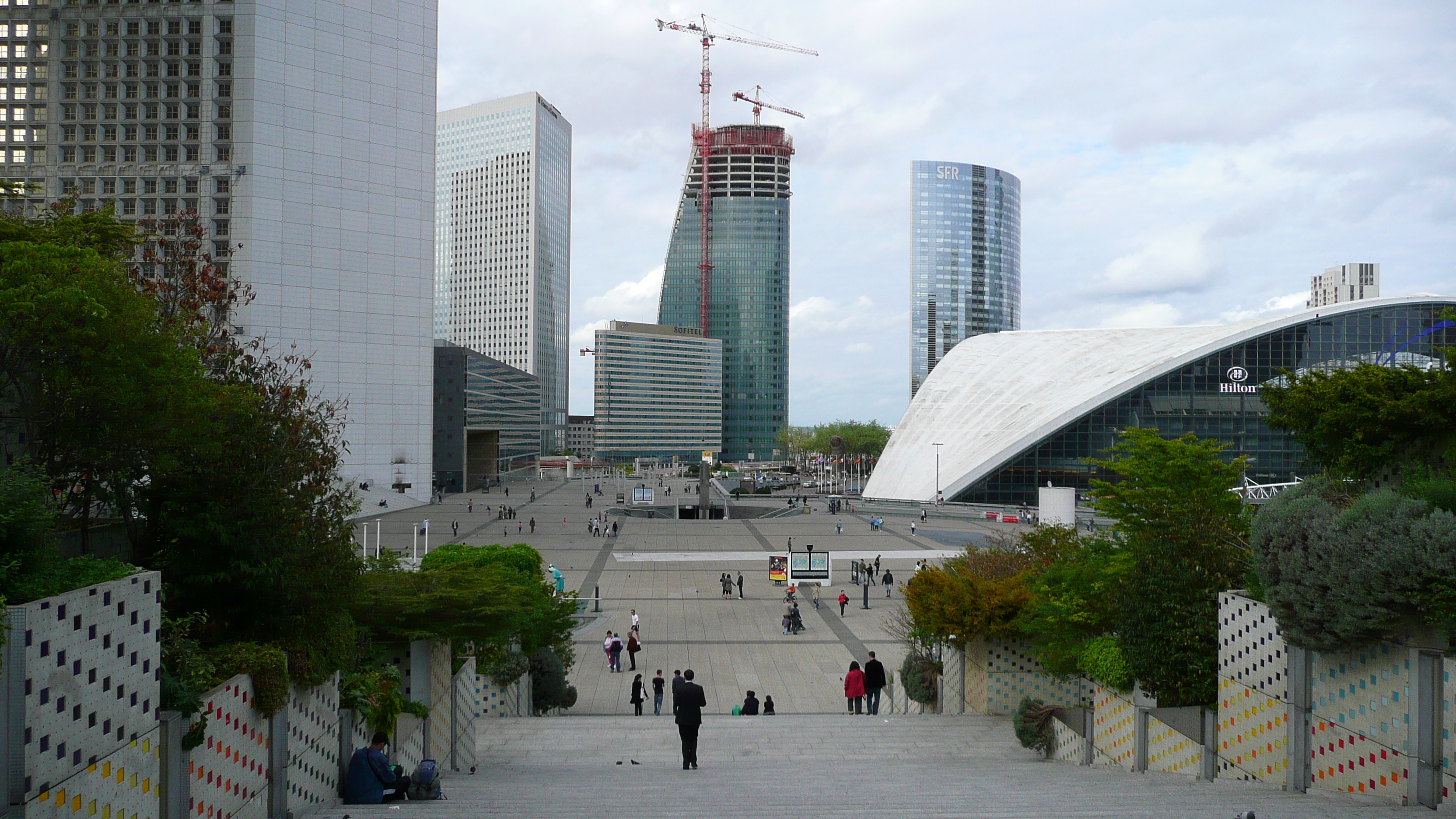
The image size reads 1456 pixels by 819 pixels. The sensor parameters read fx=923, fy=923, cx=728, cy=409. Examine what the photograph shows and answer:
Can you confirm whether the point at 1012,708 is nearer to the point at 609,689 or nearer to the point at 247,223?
the point at 609,689

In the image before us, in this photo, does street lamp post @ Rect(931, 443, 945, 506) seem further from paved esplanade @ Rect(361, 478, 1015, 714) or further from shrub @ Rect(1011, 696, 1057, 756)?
shrub @ Rect(1011, 696, 1057, 756)

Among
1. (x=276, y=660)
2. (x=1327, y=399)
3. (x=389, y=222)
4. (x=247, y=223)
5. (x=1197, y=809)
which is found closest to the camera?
(x=1197, y=809)

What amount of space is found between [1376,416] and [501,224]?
18637 cm

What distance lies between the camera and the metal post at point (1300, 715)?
9.11m

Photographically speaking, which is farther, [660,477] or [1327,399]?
[660,477]

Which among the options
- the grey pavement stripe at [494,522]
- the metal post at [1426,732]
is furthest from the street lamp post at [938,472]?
the metal post at [1426,732]

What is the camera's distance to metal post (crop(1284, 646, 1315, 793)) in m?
9.11

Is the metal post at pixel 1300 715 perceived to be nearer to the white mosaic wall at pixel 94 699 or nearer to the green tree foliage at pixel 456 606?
the green tree foliage at pixel 456 606

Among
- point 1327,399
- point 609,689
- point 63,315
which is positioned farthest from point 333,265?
point 1327,399

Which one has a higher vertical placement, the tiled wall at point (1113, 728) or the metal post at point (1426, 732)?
the metal post at point (1426, 732)

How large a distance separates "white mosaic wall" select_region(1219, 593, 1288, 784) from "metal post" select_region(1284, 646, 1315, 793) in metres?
0.12

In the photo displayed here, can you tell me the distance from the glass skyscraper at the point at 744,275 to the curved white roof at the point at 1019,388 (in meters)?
105

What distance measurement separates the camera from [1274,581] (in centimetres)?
939

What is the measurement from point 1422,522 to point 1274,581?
1952 mm
